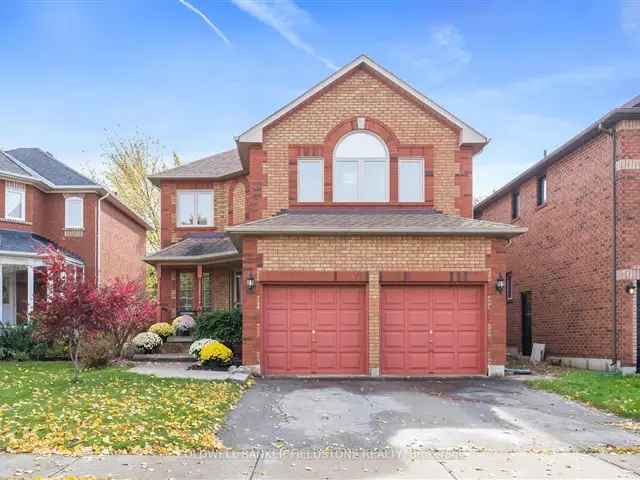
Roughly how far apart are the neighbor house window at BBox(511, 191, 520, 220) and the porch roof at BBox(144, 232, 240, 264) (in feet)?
37.1

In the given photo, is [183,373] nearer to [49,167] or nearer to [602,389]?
[602,389]

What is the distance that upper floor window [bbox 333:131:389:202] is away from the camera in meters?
17.1

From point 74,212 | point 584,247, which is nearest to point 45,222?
point 74,212

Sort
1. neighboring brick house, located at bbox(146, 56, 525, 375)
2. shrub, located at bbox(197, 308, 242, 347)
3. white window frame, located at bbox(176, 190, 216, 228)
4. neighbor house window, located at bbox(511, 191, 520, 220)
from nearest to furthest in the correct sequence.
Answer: neighboring brick house, located at bbox(146, 56, 525, 375), shrub, located at bbox(197, 308, 242, 347), white window frame, located at bbox(176, 190, 216, 228), neighbor house window, located at bbox(511, 191, 520, 220)

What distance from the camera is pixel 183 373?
15102mm

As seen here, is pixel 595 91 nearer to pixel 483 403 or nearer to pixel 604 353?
pixel 604 353

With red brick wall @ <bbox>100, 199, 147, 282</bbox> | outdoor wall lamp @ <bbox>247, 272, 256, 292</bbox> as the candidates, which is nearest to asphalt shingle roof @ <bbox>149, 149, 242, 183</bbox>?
red brick wall @ <bbox>100, 199, 147, 282</bbox>

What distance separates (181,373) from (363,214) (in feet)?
20.8

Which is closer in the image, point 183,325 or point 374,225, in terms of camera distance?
point 374,225

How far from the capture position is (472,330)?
15727 mm

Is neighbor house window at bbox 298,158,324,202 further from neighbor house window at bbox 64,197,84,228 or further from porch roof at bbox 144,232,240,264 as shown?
neighbor house window at bbox 64,197,84,228

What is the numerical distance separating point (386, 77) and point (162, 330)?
10.8 m

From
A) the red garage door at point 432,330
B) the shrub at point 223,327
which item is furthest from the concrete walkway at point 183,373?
the red garage door at point 432,330

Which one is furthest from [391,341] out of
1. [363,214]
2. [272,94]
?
[272,94]
